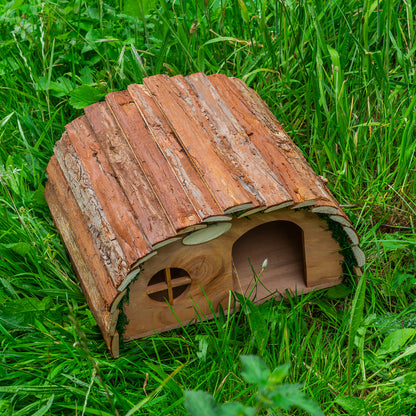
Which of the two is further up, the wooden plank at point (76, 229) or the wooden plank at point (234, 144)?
the wooden plank at point (234, 144)

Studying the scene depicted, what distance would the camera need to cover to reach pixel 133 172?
6.89 feet

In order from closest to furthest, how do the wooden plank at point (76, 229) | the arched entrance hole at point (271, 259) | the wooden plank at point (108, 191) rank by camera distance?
the wooden plank at point (108, 191)
the wooden plank at point (76, 229)
the arched entrance hole at point (271, 259)

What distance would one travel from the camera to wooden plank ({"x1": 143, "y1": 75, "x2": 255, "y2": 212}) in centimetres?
196

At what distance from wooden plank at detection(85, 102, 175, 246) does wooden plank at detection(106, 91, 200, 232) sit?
0.07 ft

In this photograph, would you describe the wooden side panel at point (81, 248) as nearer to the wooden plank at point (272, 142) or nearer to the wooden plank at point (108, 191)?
the wooden plank at point (108, 191)

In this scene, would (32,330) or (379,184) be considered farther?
(379,184)

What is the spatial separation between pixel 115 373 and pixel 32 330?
392 millimetres

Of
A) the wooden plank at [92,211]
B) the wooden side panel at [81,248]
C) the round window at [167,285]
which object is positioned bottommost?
the round window at [167,285]

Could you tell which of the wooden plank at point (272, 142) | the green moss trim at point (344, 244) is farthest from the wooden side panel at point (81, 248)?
the green moss trim at point (344, 244)

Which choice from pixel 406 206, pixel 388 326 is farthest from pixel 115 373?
pixel 406 206

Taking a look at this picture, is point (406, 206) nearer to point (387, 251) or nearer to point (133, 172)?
point (387, 251)

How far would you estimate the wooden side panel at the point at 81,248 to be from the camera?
2016 mm

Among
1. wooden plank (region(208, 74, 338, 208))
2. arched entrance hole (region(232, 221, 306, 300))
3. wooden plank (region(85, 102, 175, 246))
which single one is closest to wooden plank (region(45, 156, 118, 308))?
wooden plank (region(85, 102, 175, 246))

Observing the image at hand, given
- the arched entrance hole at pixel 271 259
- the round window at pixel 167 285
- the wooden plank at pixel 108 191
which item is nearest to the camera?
the wooden plank at pixel 108 191
